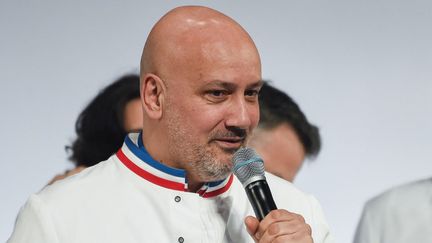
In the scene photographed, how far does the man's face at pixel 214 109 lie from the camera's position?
1.42 metres

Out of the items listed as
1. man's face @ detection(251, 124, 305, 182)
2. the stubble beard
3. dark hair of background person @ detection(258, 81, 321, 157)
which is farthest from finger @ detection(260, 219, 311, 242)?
dark hair of background person @ detection(258, 81, 321, 157)

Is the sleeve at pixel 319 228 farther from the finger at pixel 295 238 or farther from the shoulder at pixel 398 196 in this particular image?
the finger at pixel 295 238

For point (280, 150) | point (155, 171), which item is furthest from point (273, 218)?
point (280, 150)

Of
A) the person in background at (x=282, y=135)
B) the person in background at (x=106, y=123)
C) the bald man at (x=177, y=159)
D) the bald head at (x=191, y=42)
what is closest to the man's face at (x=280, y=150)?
the person in background at (x=282, y=135)

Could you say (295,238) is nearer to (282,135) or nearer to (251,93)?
(251,93)

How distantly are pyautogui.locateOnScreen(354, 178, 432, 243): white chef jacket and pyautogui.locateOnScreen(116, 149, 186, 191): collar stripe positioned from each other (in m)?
0.33

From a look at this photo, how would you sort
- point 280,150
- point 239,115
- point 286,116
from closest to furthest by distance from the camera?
point 239,115, point 280,150, point 286,116

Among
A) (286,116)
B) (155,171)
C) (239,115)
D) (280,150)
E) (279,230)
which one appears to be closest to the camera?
(279,230)

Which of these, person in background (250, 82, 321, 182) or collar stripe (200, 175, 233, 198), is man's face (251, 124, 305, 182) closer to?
person in background (250, 82, 321, 182)

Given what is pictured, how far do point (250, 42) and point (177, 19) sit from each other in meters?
0.13

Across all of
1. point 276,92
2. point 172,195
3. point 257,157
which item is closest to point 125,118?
point 276,92

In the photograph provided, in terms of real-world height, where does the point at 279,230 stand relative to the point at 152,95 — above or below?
below

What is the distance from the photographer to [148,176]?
1526 millimetres

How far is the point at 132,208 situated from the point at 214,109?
0.22 metres
